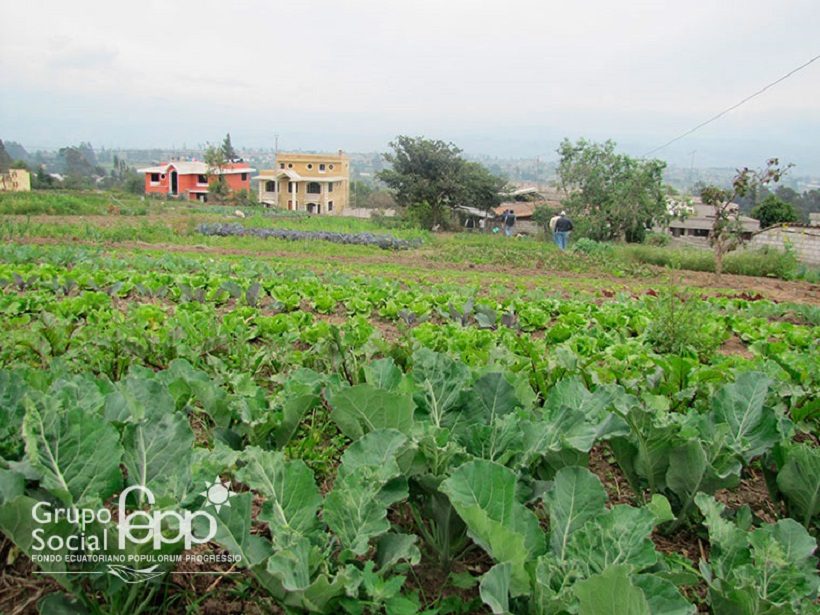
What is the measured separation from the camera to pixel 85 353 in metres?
3.49

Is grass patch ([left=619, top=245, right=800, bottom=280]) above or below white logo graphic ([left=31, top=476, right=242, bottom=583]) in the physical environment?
above

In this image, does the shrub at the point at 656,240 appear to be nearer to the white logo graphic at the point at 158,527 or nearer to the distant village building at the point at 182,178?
the white logo graphic at the point at 158,527

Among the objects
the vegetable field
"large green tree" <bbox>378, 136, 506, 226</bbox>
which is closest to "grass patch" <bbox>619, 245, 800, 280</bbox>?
the vegetable field

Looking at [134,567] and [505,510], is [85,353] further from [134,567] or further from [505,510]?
[505,510]

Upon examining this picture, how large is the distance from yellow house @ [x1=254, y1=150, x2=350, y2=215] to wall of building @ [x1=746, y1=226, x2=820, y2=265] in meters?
50.5

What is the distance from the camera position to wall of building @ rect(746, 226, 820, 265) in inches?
846

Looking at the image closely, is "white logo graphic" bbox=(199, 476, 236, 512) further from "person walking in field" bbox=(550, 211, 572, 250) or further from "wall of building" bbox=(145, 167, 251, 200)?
"wall of building" bbox=(145, 167, 251, 200)

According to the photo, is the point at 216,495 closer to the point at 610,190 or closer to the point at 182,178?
the point at 610,190

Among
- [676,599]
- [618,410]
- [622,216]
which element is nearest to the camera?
[676,599]

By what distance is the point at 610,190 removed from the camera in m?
35.9

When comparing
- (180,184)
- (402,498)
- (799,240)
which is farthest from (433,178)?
(402,498)

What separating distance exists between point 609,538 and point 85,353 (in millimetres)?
3004

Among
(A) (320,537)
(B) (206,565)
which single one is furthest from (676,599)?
(B) (206,565)

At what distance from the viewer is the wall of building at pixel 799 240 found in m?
21.5
